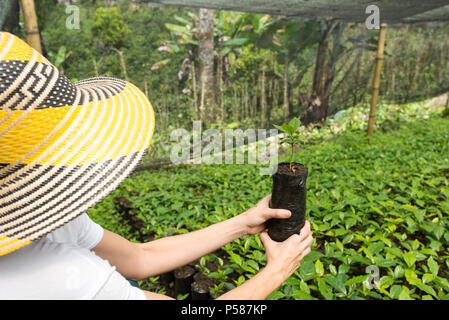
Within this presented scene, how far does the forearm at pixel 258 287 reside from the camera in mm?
946

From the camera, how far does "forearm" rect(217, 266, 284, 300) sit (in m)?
0.95

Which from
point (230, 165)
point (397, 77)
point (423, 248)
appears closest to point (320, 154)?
point (230, 165)

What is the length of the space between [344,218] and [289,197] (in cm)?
106

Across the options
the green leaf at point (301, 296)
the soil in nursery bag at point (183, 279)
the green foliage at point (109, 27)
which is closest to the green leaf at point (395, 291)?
the green leaf at point (301, 296)

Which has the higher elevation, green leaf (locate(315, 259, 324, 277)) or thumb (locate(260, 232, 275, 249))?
thumb (locate(260, 232, 275, 249))

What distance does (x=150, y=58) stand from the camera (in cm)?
→ 1148

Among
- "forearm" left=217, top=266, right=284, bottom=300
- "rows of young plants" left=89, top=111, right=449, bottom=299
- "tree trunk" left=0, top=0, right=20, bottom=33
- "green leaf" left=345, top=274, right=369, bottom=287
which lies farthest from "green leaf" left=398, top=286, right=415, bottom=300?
"tree trunk" left=0, top=0, right=20, bottom=33

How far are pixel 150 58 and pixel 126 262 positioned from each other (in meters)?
11.3

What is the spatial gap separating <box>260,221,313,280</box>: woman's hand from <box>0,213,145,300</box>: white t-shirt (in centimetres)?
52

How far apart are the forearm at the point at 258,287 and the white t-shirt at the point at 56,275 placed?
0.32 m

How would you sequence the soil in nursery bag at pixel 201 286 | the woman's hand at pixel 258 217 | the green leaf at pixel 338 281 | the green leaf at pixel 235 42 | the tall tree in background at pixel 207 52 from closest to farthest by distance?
the woman's hand at pixel 258 217 < the green leaf at pixel 338 281 < the soil in nursery bag at pixel 201 286 < the tall tree in background at pixel 207 52 < the green leaf at pixel 235 42

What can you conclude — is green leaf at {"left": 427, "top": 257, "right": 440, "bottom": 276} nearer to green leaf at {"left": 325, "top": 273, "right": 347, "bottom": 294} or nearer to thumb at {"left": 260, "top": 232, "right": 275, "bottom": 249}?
green leaf at {"left": 325, "top": 273, "right": 347, "bottom": 294}

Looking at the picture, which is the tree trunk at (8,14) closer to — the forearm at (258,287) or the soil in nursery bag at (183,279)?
the soil in nursery bag at (183,279)
